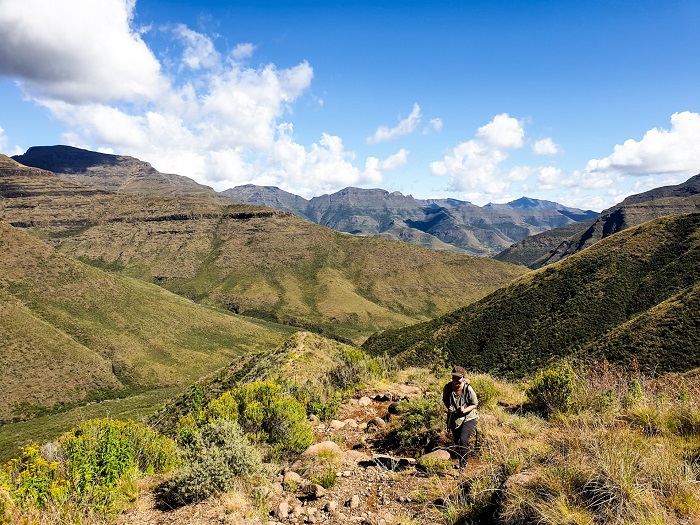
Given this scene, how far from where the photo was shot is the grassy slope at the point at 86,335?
89.6m

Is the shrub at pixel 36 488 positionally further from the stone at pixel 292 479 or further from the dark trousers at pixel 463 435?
the dark trousers at pixel 463 435

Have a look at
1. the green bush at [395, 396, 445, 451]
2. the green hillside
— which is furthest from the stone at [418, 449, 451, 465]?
the green hillside

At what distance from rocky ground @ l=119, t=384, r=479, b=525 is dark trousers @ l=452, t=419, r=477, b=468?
0.24m

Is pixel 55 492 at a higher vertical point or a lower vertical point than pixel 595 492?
lower

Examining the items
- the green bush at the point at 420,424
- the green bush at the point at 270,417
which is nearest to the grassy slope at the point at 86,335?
the green bush at the point at 270,417

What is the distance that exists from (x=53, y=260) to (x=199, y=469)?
163686 mm

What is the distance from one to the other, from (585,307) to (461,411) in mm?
74393

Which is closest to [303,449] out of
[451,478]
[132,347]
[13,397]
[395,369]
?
[451,478]

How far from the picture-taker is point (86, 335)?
111312 millimetres

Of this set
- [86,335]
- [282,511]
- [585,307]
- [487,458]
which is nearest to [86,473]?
[282,511]

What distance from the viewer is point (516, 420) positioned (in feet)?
30.2

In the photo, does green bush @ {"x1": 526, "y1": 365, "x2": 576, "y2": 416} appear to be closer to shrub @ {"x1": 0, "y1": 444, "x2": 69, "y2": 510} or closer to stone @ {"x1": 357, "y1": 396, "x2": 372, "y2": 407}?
stone @ {"x1": 357, "y1": 396, "x2": 372, "y2": 407}

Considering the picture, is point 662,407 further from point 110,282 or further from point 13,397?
point 110,282

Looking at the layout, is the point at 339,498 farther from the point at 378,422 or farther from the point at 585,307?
the point at 585,307
